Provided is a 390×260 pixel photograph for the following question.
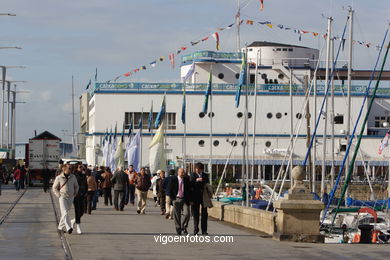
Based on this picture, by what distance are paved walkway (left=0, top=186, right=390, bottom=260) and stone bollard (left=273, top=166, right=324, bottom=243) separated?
486mm

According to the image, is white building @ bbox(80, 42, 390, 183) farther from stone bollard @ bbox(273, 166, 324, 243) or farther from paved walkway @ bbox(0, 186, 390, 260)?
stone bollard @ bbox(273, 166, 324, 243)

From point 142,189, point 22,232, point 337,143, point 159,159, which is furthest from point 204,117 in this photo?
point 22,232

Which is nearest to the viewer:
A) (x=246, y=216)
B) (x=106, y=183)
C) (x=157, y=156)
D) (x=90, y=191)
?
(x=246, y=216)

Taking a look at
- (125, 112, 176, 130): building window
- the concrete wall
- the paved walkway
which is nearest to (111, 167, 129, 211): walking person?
the concrete wall

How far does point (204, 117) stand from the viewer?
79.6 meters

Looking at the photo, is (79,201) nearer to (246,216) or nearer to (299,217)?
(299,217)

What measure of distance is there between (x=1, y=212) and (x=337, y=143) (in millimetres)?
51627

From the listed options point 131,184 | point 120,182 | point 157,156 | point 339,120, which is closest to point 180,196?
point 120,182

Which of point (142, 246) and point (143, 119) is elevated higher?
point (143, 119)

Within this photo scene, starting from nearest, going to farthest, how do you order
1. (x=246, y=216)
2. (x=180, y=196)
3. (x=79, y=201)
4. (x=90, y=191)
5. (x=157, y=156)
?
(x=180, y=196), (x=79, y=201), (x=246, y=216), (x=90, y=191), (x=157, y=156)

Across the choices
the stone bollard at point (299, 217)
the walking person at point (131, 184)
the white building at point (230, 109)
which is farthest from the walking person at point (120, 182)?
the white building at point (230, 109)

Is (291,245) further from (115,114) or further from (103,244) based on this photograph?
(115,114)

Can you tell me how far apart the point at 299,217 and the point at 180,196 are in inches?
116

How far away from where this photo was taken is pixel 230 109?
80.4 meters
